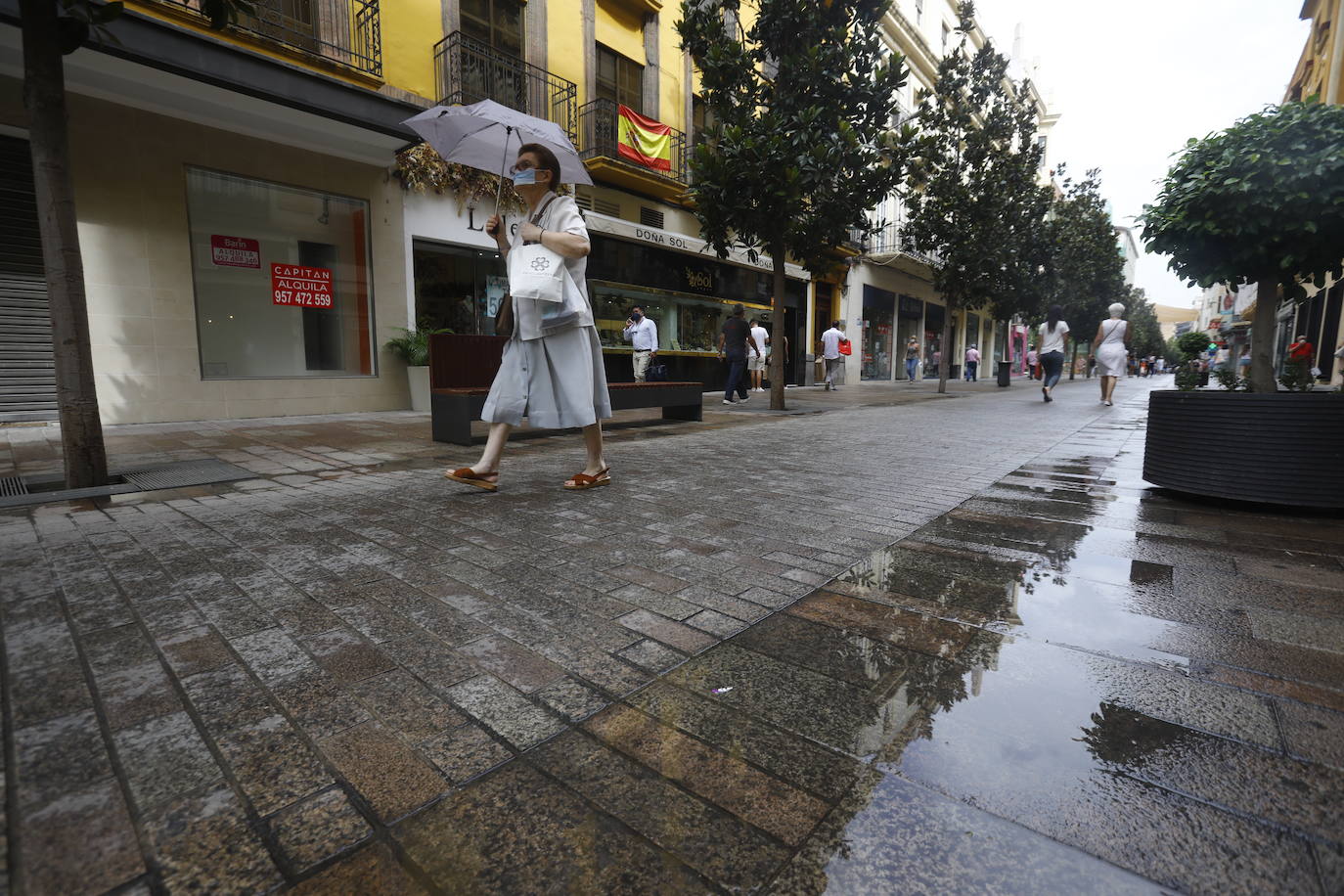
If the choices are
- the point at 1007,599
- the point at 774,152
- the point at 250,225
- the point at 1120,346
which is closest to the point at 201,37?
the point at 250,225

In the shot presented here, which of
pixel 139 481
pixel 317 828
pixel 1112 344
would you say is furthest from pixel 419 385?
pixel 1112 344

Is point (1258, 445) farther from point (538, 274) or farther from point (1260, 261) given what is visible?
point (538, 274)

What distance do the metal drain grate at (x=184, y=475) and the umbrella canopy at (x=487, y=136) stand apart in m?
3.12

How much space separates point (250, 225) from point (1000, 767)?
1117 cm

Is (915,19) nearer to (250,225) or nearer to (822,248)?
(822,248)

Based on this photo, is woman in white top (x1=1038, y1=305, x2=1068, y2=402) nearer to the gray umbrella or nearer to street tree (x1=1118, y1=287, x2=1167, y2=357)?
the gray umbrella

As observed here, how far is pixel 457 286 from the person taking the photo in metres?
11.8

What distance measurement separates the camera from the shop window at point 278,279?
8969mm

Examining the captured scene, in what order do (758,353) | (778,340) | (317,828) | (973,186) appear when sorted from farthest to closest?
(973,186) → (758,353) → (778,340) → (317,828)

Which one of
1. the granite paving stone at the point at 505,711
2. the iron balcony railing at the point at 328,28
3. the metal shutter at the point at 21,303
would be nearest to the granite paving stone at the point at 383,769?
the granite paving stone at the point at 505,711

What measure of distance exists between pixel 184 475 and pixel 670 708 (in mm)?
4711

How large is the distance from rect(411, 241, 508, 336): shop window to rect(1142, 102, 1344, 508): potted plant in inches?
375

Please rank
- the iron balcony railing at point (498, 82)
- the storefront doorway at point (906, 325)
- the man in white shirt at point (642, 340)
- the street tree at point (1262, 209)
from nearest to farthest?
the street tree at point (1262, 209) < the iron balcony railing at point (498, 82) < the man in white shirt at point (642, 340) < the storefront doorway at point (906, 325)

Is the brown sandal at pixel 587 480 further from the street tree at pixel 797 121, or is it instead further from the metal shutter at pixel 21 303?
the metal shutter at pixel 21 303
